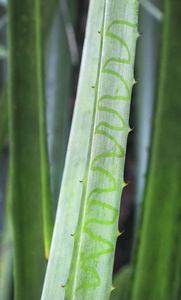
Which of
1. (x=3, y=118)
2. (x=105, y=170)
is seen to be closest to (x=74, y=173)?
(x=105, y=170)

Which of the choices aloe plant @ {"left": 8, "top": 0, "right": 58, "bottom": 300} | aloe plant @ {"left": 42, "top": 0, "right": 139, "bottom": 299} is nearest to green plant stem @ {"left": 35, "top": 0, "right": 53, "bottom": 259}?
aloe plant @ {"left": 8, "top": 0, "right": 58, "bottom": 300}

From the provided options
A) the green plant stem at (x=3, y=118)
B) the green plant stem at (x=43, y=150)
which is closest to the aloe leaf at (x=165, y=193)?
the green plant stem at (x=43, y=150)

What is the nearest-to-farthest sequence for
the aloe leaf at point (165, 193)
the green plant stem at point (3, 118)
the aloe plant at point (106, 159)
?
the aloe plant at point (106, 159) → the aloe leaf at point (165, 193) → the green plant stem at point (3, 118)

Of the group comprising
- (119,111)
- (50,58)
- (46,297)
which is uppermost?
(50,58)

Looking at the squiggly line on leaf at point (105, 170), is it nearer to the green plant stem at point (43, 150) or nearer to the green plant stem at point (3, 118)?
the green plant stem at point (43, 150)

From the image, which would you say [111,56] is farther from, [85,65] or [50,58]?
[50,58]

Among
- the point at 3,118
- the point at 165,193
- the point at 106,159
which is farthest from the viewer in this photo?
the point at 3,118

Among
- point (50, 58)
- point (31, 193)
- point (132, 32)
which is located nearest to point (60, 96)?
point (50, 58)

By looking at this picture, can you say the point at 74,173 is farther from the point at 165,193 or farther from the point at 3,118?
the point at 3,118

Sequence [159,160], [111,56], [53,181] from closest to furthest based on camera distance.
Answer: [111,56], [159,160], [53,181]
